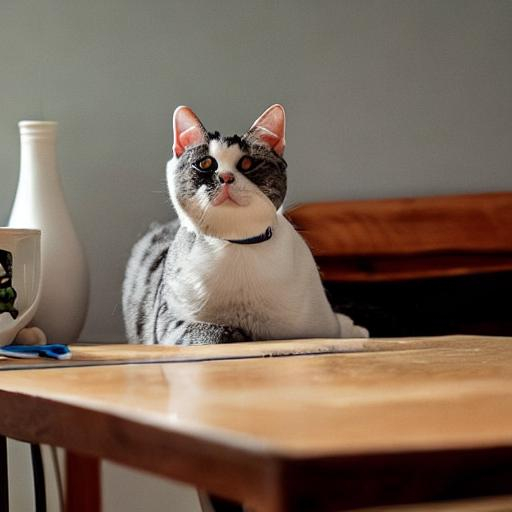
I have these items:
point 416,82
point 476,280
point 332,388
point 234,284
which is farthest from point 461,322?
point 332,388

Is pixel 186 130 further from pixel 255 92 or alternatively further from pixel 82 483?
pixel 82 483

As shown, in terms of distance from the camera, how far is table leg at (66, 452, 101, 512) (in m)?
0.67

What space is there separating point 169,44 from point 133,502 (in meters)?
0.85

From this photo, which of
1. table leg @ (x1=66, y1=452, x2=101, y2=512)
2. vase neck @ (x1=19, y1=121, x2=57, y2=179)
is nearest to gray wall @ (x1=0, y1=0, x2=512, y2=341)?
vase neck @ (x1=19, y1=121, x2=57, y2=179)

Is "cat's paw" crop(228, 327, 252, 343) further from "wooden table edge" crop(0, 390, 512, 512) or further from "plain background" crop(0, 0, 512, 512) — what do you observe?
"wooden table edge" crop(0, 390, 512, 512)

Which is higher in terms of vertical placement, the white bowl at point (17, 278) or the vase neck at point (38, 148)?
the vase neck at point (38, 148)

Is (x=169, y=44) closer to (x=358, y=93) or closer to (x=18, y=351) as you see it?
(x=358, y=93)

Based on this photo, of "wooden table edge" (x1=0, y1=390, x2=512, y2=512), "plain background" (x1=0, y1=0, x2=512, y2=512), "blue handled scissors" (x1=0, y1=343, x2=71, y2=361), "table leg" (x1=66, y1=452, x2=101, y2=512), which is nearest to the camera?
"wooden table edge" (x1=0, y1=390, x2=512, y2=512)

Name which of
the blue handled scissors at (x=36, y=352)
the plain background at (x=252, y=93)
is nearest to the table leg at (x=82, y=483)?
the blue handled scissors at (x=36, y=352)

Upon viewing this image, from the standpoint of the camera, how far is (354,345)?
3.84 feet

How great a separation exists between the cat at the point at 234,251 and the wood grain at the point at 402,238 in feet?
1.13

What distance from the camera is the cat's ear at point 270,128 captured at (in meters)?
A: 1.45

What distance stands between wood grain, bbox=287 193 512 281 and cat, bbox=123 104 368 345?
346 millimetres

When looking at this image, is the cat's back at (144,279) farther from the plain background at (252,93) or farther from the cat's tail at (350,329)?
the cat's tail at (350,329)
